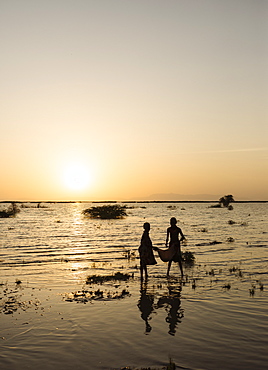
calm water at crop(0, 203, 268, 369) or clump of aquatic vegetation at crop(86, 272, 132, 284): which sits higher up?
calm water at crop(0, 203, 268, 369)

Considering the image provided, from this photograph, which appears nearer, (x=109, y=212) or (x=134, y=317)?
(x=134, y=317)

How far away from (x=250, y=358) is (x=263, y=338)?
3.95 feet

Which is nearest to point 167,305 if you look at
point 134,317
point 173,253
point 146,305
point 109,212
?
point 146,305

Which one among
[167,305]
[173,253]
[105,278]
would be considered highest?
[173,253]

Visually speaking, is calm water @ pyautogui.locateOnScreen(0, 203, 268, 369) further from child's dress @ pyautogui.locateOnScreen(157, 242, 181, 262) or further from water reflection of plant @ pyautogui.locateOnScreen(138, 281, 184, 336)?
child's dress @ pyautogui.locateOnScreen(157, 242, 181, 262)

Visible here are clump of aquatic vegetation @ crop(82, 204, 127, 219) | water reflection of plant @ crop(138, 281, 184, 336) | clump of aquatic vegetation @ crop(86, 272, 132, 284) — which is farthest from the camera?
clump of aquatic vegetation @ crop(82, 204, 127, 219)

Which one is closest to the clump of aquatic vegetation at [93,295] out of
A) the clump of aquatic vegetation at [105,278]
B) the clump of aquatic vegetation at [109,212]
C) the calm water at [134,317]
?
the calm water at [134,317]

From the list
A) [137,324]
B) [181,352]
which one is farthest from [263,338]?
[137,324]

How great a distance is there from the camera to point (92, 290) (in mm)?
13094

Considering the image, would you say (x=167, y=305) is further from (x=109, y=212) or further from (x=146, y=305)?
(x=109, y=212)

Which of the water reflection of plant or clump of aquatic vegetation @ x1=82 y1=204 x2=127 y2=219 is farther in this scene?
clump of aquatic vegetation @ x1=82 y1=204 x2=127 y2=219

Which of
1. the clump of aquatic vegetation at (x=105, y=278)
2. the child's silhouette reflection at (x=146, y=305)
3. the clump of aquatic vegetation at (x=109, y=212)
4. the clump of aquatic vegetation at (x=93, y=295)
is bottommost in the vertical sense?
the clump of aquatic vegetation at (x=105, y=278)

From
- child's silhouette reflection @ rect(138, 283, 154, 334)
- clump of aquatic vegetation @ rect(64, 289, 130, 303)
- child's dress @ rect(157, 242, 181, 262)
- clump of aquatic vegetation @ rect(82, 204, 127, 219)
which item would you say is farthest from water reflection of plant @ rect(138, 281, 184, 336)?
clump of aquatic vegetation @ rect(82, 204, 127, 219)

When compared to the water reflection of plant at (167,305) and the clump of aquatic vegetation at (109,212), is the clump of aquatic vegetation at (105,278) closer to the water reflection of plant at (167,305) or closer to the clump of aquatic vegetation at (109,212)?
the water reflection of plant at (167,305)
